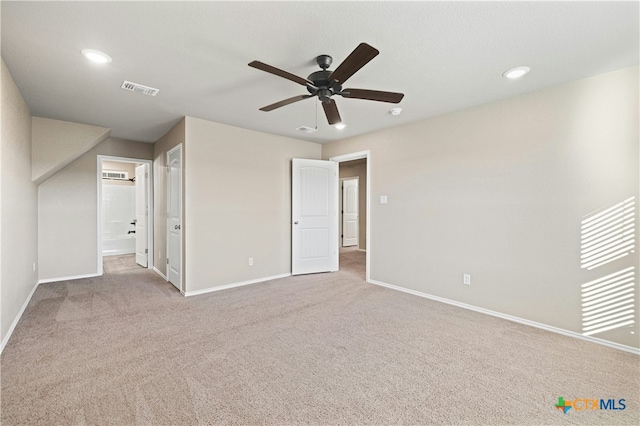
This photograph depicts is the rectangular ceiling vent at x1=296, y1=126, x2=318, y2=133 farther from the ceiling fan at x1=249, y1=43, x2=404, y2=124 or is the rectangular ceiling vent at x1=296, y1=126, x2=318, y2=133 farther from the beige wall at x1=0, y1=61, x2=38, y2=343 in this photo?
the beige wall at x1=0, y1=61, x2=38, y2=343

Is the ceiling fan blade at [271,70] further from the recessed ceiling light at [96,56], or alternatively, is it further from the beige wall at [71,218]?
the beige wall at [71,218]

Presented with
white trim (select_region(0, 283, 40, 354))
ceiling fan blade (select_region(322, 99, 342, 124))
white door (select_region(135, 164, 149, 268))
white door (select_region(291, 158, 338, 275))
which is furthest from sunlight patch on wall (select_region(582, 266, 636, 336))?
white door (select_region(135, 164, 149, 268))

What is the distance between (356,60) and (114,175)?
761 cm

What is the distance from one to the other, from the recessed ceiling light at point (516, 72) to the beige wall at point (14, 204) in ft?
14.0

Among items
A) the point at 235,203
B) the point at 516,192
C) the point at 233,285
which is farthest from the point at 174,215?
the point at 516,192

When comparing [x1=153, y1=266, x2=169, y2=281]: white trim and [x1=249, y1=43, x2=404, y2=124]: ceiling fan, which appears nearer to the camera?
[x1=249, y1=43, x2=404, y2=124]: ceiling fan

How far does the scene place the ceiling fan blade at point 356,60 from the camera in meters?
1.67

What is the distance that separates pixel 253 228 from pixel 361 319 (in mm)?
2280

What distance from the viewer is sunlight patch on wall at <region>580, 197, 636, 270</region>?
2.44 metres

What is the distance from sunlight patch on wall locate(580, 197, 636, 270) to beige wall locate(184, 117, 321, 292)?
12.6ft

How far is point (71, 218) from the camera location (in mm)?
4645

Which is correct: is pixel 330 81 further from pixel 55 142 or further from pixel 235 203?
pixel 55 142

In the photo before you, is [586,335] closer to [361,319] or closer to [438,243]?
[438,243]

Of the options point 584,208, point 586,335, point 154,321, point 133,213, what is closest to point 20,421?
point 154,321
